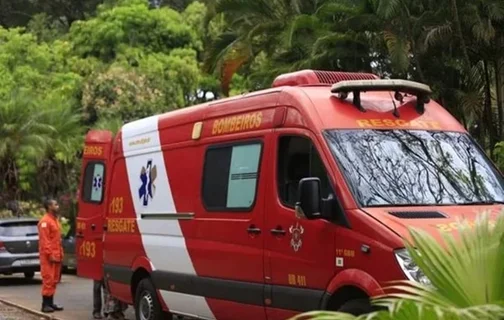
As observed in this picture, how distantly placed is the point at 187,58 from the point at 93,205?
1044 inches

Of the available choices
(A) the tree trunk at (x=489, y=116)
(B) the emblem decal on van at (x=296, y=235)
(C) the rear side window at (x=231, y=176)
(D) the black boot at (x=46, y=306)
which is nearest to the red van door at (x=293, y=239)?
(B) the emblem decal on van at (x=296, y=235)

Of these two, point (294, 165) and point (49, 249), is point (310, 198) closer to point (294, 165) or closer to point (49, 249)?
point (294, 165)

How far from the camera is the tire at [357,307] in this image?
7.64m

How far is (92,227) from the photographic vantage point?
14.5m

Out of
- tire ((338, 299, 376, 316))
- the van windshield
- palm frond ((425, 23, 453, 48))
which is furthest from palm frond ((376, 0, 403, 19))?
tire ((338, 299, 376, 316))

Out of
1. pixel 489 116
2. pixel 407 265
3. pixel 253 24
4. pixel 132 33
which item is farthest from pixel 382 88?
pixel 132 33

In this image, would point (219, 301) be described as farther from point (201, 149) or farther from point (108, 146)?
point (108, 146)

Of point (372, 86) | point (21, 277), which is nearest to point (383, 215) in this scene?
point (372, 86)

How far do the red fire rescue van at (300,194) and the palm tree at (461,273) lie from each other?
184 cm

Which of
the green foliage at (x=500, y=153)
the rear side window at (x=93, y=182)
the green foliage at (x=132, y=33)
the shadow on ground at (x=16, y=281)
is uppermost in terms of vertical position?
the green foliage at (x=132, y=33)

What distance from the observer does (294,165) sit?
9000 mm

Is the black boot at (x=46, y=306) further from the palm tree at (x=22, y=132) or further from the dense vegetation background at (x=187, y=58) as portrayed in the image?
the palm tree at (x=22, y=132)

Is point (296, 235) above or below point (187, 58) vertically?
below

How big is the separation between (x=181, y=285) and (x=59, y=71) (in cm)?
3164
